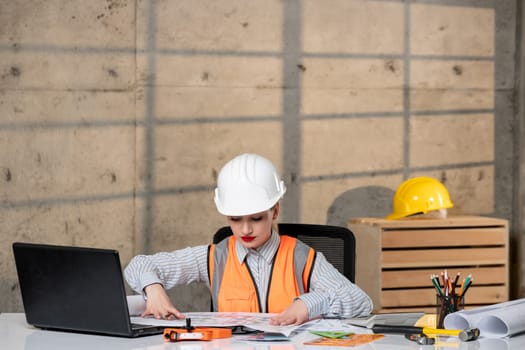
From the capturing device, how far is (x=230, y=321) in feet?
8.57

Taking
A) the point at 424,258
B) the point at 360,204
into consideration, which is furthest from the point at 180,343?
the point at 360,204

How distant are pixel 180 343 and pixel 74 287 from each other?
34 cm

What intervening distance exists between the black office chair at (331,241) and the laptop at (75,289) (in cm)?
93

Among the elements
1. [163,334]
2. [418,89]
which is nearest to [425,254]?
[418,89]

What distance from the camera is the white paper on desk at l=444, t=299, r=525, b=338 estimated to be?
236 centimetres

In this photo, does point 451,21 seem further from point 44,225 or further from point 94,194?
point 44,225

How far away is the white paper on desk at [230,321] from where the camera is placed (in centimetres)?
249

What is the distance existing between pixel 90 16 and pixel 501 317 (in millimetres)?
3452

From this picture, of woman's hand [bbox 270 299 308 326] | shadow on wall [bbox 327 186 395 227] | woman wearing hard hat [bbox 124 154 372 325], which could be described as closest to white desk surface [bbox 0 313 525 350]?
woman's hand [bbox 270 299 308 326]

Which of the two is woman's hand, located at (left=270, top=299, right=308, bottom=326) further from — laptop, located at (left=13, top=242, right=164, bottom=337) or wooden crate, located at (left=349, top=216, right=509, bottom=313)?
wooden crate, located at (left=349, top=216, right=509, bottom=313)

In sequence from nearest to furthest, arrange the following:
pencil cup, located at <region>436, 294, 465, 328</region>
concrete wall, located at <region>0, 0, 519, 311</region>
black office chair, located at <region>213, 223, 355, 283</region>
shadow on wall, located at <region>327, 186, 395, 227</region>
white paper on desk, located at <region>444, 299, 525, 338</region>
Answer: white paper on desk, located at <region>444, 299, 525, 338</region>, pencil cup, located at <region>436, 294, 465, 328</region>, black office chair, located at <region>213, 223, 355, 283</region>, concrete wall, located at <region>0, 0, 519, 311</region>, shadow on wall, located at <region>327, 186, 395, 227</region>

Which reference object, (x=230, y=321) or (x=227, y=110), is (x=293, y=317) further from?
(x=227, y=110)

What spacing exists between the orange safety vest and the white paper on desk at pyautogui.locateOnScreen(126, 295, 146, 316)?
280 mm

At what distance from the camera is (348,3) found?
17.7ft
